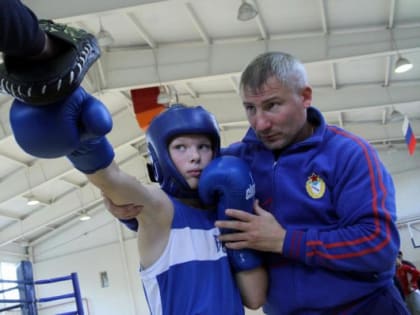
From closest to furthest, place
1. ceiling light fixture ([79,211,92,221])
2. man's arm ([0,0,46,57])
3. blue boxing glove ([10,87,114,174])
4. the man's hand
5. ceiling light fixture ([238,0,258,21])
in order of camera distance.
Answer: man's arm ([0,0,46,57]) < blue boxing glove ([10,87,114,174]) < the man's hand < ceiling light fixture ([238,0,258,21]) < ceiling light fixture ([79,211,92,221])

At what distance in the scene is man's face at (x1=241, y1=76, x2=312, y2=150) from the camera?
165 cm

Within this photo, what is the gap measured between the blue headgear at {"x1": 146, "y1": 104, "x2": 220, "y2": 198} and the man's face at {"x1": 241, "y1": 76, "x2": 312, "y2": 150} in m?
0.17

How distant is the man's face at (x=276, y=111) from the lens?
5.42 feet

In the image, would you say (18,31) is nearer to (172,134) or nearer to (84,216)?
(172,134)

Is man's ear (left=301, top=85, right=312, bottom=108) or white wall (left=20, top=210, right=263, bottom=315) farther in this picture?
white wall (left=20, top=210, right=263, bottom=315)

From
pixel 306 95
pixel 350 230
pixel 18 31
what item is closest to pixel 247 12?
pixel 306 95

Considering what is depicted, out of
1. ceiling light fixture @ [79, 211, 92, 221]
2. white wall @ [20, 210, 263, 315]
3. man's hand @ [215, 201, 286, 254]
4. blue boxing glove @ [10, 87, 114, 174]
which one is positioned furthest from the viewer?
ceiling light fixture @ [79, 211, 92, 221]

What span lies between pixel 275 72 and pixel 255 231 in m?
0.52

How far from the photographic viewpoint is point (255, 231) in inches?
63.5

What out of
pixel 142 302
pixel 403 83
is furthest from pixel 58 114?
pixel 142 302

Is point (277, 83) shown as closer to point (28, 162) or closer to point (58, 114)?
point (58, 114)

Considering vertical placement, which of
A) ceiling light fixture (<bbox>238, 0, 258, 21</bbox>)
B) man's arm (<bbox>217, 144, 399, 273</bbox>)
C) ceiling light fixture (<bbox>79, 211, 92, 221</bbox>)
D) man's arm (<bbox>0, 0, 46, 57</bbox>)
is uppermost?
ceiling light fixture (<bbox>238, 0, 258, 21</bbox>)

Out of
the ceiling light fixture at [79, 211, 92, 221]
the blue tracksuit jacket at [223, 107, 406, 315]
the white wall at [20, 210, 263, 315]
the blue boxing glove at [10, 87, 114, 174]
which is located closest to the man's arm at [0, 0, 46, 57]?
the blue boxing glove at [10, 87, 114, 174]

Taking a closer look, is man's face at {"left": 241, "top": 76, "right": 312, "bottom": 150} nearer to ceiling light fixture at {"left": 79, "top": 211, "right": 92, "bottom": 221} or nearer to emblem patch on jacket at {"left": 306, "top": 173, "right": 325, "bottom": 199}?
emblem patch on jacket at {"left": 306, "top": 173, "right": 325, "bottom": 199}
